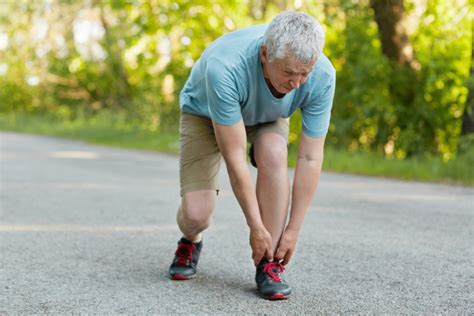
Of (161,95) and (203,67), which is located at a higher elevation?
(203,67)

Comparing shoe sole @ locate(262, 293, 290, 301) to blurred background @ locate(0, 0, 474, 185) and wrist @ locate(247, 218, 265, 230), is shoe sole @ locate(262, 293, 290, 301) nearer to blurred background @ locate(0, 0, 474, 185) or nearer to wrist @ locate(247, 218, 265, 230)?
wrist @ locate(247, 218, 265, 230)

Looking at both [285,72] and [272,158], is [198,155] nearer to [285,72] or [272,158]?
[272,158]

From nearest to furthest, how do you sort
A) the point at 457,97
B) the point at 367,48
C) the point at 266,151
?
the point at 266,151 < the point at 457,97 < the point at 367,48

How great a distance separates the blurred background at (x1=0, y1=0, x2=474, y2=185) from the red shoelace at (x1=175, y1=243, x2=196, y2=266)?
18.8ft

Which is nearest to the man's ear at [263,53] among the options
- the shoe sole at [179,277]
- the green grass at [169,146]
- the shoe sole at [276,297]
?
the shoe sole at [276,297]

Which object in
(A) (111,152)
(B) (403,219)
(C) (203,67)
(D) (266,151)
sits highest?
(C) (203,67)

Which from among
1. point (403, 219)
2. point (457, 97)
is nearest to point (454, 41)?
point (457, 97)

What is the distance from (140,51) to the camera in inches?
680

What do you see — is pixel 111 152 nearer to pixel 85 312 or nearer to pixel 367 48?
pixel 367 48

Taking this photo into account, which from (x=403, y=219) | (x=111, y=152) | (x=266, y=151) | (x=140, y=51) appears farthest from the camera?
(x=140, y=51)

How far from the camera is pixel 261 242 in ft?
11.3

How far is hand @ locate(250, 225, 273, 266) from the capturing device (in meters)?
3.40

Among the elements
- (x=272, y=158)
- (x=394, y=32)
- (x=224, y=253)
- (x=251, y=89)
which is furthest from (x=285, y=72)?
(x=394, y=32)

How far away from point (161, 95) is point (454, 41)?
8.82 meters
